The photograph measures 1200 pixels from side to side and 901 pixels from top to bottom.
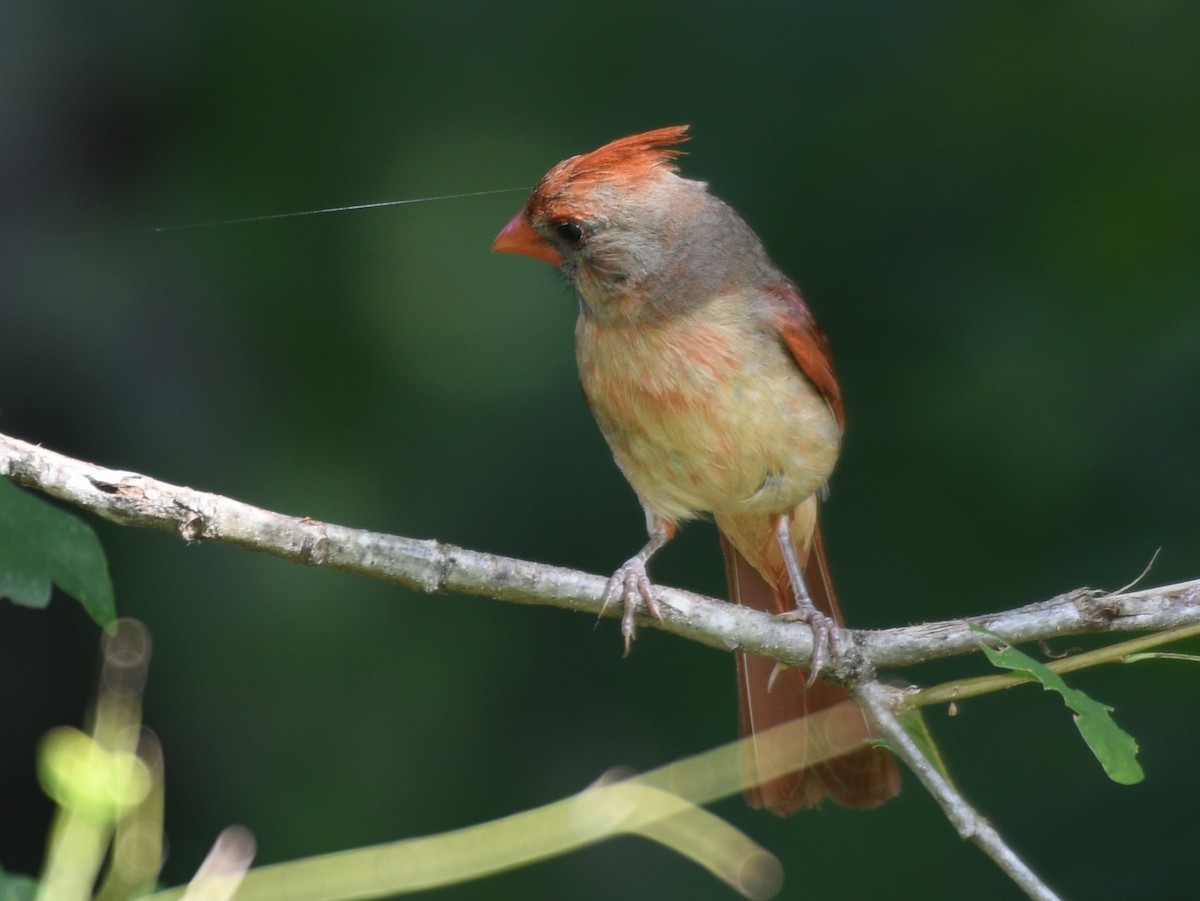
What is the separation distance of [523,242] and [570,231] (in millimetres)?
107

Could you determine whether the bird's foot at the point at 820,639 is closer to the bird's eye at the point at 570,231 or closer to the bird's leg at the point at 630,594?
the bird's leg at the point at 630,594

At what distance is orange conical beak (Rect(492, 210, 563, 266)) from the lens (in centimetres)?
309

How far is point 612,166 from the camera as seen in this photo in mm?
3006

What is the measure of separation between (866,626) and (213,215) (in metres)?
2.07

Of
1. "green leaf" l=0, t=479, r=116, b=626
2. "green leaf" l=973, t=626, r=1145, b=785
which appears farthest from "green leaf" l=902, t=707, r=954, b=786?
"green leaf" l=0, t=479, r=116, b=626

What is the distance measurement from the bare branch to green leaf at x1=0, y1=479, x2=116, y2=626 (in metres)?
0.26

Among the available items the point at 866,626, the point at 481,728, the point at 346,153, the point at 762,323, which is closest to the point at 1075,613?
the point at 762,323

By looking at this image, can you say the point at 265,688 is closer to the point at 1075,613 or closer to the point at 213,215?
the point at 213,215

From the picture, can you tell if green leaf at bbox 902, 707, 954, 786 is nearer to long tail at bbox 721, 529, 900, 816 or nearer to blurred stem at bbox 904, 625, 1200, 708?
blurred stem at bbox 904, 625, 1200, 708

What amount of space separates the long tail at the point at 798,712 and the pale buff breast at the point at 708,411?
1.09 ft

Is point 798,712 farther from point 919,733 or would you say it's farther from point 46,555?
point 46,555

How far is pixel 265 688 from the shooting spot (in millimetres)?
3766

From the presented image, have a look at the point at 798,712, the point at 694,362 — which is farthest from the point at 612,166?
the point at 798,712

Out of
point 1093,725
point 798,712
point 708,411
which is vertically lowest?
point 798,712
